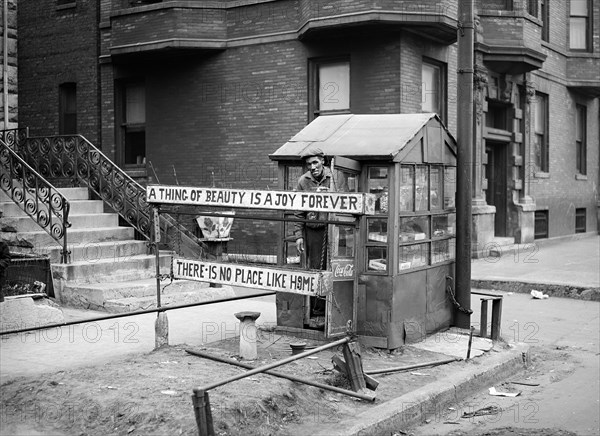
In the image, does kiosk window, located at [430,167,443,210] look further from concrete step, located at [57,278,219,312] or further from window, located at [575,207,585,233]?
window, located at [575,207,585,233]

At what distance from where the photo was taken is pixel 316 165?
8.77 meters

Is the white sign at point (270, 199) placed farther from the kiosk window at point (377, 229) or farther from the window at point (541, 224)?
the window at point (541, 224)

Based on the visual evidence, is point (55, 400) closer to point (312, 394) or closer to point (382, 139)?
point (312, 394)

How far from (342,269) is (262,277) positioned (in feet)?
3.19

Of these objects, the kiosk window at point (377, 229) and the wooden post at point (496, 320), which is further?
the wooden post at point (496, 320)

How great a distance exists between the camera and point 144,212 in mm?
14664

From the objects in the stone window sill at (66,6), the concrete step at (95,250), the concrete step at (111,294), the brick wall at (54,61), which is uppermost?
the stone window sill at (66,6)

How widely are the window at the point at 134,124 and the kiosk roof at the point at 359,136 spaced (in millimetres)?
10854

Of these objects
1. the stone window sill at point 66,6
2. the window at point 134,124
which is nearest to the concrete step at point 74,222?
the window at point 134,124

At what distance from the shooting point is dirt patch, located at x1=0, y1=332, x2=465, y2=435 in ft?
20.2

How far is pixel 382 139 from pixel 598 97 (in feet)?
66.8

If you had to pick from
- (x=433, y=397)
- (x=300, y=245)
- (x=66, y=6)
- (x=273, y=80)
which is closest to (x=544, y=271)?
(x=273, y=80)

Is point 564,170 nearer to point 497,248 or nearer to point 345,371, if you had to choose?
point 497,248

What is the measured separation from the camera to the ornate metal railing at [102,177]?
48.1ft
